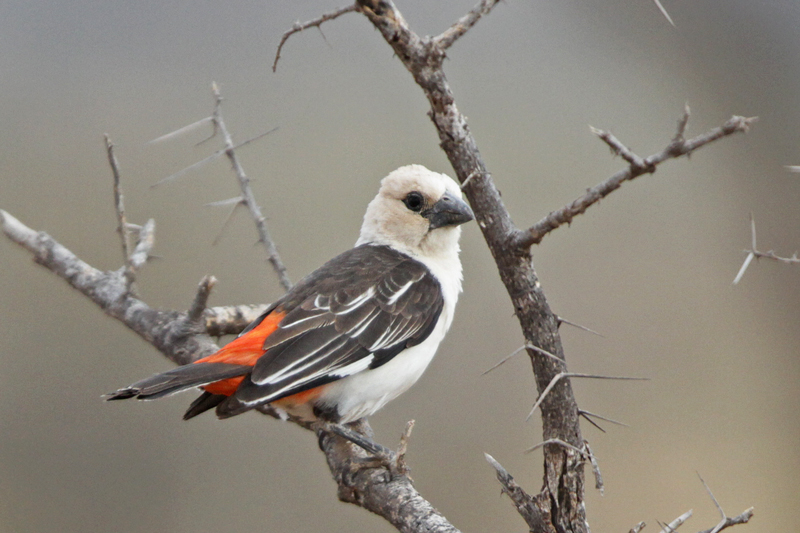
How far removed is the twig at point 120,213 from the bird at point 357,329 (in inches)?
29.3

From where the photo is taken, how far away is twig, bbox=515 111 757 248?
1.27 metres

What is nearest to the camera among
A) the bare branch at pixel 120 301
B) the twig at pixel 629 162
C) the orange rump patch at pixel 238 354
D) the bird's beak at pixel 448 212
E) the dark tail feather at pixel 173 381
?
the twig at pixel 629 162

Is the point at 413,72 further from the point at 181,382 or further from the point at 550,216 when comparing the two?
the point at 181,382

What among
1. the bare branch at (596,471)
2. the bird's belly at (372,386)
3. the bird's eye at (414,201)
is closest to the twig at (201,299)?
the bird's belly at (372,386)

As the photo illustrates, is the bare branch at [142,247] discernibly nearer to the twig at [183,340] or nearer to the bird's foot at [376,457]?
the twig at [183,340]

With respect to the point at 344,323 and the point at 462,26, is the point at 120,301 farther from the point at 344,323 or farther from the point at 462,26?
the point at 462,26

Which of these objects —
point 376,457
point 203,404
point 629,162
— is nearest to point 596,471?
point 376,457

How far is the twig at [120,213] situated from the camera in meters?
2.62

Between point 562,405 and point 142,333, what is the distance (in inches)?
76.4

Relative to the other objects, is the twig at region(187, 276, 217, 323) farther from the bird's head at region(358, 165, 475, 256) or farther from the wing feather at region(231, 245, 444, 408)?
the bird's head at region(358, 165, 475, 256)

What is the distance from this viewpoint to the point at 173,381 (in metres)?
1.97

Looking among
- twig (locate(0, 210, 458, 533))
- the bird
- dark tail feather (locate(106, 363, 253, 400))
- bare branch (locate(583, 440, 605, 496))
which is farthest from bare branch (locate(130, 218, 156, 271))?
bare branch (locate(583, 440, 605, 496))

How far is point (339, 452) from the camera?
250 centimetres

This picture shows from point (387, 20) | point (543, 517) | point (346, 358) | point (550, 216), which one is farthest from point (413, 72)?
point (543, 517)
